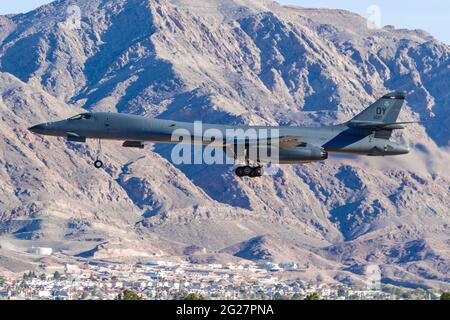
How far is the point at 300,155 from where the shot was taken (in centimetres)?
8694

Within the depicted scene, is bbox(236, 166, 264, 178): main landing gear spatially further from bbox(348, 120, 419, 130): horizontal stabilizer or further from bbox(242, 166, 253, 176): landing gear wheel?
bbox(348, 120, 419, 130): horizontal stabilizer

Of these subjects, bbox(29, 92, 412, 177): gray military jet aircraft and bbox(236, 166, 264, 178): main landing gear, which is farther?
bbox(236, 166, 264, 178): main landing gear

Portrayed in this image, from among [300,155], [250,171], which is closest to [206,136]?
[250,171]

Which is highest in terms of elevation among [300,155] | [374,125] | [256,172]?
[374,125]

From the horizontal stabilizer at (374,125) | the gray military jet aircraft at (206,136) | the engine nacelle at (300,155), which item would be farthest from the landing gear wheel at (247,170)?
the horizontal stabilizer at (374,125)

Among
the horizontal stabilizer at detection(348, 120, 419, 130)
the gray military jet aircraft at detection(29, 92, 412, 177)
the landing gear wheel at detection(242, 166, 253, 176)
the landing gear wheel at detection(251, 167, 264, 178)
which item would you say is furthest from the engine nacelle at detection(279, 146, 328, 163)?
the horizontal stabilizer at detection(348, 120, 419, 130)

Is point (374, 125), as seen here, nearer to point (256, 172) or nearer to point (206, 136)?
point (256, 172)

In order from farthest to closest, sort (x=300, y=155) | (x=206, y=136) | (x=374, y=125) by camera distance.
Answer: (x=374, y=125), (x=206, y=136), (x=300, y=155)

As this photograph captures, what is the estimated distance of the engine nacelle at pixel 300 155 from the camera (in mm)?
86750

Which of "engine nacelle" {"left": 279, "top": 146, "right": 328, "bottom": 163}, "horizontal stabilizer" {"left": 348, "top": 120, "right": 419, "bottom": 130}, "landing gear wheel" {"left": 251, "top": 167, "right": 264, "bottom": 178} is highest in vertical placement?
"horizontal stabilizer" {"left": 348, "top": 120, "right": 419, "bottom": 130}

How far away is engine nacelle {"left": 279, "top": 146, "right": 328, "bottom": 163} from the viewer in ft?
285
